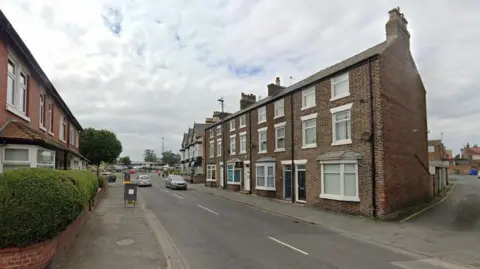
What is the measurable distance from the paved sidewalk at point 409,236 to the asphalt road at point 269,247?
0.81 metres

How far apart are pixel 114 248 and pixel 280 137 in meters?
17.2

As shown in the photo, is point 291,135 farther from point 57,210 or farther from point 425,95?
point 57,210

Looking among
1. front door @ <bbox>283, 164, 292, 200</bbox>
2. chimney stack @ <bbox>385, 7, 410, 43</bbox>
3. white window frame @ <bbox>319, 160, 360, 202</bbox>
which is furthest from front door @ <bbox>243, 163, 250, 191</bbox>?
chimney stack @ <bbox>385, 7, 410, 43</bbox>

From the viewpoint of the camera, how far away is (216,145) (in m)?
41.3

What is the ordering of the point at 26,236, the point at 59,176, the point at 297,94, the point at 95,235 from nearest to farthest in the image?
1. the point at 26,236
2. the point at 59,176
3. the point at 95,235
4. the point at 297,94

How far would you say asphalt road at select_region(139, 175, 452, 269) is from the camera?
8.79m

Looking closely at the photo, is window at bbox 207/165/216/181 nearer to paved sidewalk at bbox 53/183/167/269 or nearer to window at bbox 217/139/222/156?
window at bbox 217/139/222/156

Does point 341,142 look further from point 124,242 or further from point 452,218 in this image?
point 124,242

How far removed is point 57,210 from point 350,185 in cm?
1454

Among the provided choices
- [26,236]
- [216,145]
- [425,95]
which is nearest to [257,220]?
[26,236]

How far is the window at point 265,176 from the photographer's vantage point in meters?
26.2

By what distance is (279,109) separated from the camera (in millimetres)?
25500

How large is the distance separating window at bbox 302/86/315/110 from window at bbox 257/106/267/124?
586 cm

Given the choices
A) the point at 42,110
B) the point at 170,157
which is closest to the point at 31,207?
the point at 42,110
